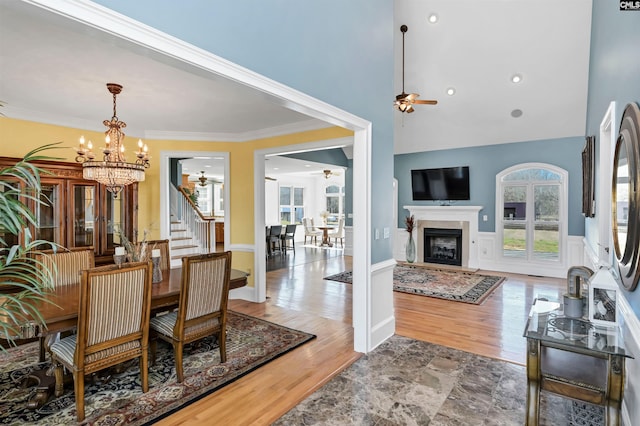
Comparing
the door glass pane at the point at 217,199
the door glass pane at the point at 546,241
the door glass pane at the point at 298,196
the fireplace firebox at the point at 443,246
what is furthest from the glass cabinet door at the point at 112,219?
the door glass pane at the point at 298,196

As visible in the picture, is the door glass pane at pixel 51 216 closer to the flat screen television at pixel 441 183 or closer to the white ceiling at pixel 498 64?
the white ceiling at pixel 498 64

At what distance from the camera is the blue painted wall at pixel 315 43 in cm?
181

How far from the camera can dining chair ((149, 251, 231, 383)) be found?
9.59 ft

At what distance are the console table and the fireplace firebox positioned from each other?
20.5 ft

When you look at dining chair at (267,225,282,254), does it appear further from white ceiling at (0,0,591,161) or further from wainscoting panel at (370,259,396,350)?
wainscoting panel at (370,259,396,350)

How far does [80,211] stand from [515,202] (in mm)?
8165

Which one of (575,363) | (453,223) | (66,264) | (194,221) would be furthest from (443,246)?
(66,264)

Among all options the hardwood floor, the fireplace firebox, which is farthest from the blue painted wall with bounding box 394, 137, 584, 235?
the hardwood floor

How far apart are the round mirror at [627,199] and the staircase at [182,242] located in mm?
6633

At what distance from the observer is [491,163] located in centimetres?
786

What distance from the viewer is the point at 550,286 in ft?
20.6

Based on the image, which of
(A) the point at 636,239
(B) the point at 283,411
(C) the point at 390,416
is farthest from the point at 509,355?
(B) the point at 283,411

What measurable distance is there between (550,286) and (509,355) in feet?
12.0

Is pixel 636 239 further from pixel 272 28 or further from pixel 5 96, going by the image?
pixel 5 96
